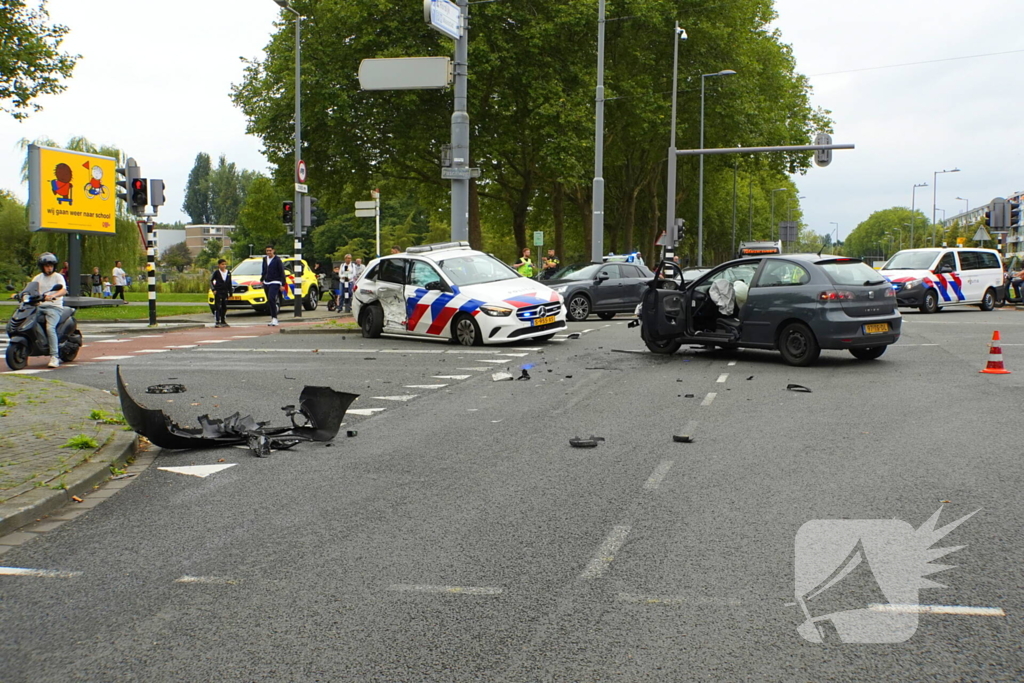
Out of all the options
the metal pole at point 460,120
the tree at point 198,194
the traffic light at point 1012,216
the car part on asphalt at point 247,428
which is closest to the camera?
the car part on asphalt at point 247,428

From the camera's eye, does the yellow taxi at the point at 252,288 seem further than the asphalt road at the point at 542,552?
Yes

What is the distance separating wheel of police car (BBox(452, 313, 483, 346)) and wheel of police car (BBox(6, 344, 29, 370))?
6.70 m

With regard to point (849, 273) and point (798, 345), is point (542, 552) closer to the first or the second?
point (798, 345)

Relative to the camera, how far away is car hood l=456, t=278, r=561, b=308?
58.5 feet

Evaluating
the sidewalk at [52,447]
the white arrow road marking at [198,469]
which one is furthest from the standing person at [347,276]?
the white arrow road marking at [198,469]

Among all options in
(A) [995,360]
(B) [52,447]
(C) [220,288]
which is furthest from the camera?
(C) [220,288]

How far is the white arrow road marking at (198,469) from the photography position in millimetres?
7465

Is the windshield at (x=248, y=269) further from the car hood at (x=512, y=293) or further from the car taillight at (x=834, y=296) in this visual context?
the car taillight at (x=834, y=296)

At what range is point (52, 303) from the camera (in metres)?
15.4

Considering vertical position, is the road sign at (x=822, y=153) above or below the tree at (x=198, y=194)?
below

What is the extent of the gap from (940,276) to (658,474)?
23.2 m

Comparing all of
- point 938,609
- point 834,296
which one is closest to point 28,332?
point 834,296

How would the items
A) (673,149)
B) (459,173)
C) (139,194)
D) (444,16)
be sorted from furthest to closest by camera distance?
(673,149), (139,194), (459,173), (444,16)

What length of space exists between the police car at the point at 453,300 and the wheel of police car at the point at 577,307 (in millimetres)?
5780
